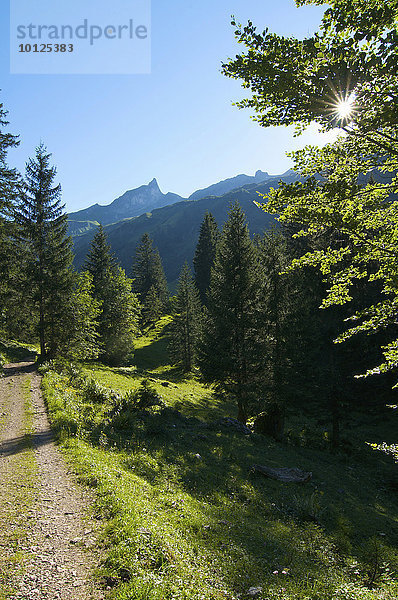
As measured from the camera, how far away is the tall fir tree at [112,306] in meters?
36.8

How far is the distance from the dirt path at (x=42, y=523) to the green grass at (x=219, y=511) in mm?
423

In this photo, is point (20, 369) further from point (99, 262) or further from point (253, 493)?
point (253, 493)

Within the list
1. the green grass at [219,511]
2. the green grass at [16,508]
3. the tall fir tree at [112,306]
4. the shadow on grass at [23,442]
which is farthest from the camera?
the tall fir tree at [112,306]

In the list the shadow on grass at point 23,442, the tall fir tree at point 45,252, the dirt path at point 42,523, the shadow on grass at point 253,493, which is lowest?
the shadow on grass at point 253,493

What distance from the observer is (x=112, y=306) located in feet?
126

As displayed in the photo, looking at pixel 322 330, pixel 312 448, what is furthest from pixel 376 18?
pixel 312 448

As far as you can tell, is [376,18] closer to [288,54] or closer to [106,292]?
[288,54]

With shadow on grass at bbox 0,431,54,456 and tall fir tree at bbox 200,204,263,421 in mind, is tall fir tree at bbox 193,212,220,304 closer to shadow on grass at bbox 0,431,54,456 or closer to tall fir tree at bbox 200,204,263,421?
tall fir tree at bbox 200,204,263,421

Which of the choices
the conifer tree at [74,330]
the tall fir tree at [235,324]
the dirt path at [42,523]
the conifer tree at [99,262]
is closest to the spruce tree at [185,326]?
the conifer tree at [99,262]

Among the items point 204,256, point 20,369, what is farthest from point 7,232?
point 204,256

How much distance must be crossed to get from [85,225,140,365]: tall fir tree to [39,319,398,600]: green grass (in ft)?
57.9

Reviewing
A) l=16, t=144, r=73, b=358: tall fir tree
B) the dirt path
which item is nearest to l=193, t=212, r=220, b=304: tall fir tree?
l=16, t=144, r=73, b=358: tall fir tree

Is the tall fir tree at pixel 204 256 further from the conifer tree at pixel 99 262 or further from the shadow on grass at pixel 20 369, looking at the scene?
the shadow on grass at pixel 20 369

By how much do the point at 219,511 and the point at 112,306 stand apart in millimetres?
32012
